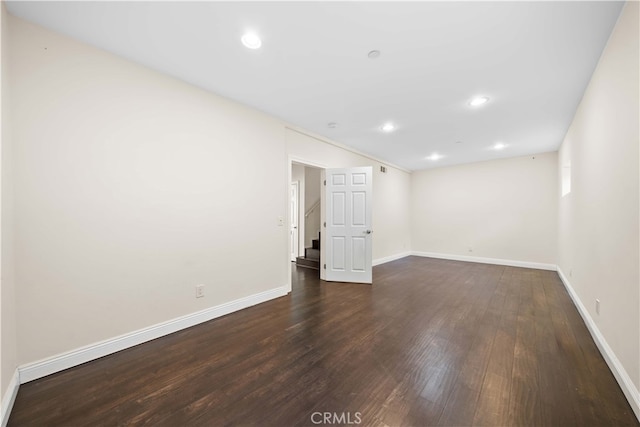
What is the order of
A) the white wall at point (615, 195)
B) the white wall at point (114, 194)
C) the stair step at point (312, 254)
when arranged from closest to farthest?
the white wall at point (615, 195) → the white wall at point (114, 194) → the stair step at point (312, 254)

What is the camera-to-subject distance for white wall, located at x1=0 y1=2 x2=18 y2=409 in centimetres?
151

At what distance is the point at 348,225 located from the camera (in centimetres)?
449

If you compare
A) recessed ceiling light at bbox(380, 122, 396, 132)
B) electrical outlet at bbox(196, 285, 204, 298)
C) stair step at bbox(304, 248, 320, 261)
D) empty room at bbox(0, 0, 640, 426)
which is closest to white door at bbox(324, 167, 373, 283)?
recessed ceiling light at bbox(380, 122, 396, 132)

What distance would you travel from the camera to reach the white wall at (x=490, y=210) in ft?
18.0

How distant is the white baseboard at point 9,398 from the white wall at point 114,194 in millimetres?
149

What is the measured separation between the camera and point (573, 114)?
3.36 meters

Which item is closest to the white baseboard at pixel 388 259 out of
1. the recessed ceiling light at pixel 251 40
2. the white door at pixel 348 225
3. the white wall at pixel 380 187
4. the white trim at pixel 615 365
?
the white wall at pixel 380 187

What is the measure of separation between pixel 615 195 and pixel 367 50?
7.25 feet

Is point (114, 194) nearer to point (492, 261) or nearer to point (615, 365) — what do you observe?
point (615, 365)

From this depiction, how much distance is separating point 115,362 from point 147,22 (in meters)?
2.63

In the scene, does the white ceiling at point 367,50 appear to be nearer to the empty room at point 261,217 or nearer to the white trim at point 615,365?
the empty room at point 261,217

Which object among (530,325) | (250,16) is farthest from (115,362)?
(530,325)

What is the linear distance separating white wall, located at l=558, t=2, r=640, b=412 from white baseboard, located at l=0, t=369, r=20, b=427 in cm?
362

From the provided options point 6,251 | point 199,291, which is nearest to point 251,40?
point 6,251
